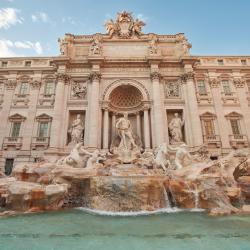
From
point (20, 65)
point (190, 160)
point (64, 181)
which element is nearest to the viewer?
point (64, 181)

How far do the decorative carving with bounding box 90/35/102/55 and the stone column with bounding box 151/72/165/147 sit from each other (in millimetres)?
6277

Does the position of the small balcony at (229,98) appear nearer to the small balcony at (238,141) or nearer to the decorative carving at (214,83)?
the decorative carving at (214,83)

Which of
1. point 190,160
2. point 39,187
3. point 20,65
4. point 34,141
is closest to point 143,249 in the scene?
point 39,187

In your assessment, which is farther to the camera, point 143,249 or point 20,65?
point 20,65

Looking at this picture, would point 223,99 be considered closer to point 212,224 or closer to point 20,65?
point 212,224

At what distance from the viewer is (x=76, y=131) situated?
17.9 m

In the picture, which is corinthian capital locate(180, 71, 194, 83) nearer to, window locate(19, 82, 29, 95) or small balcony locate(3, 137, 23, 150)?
window locate(19, 82, 29, 95)

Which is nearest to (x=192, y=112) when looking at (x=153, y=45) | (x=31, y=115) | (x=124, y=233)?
(x=153, y=45)

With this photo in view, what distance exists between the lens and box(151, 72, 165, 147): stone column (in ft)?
57.0

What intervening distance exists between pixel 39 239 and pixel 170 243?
3.05 metres

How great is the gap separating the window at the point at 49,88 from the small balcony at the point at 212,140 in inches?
633

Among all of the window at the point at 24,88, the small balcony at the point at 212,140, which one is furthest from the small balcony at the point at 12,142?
the small balcony at the point at 212,140

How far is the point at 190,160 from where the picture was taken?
1302cm

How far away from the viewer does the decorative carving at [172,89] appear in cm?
2004
